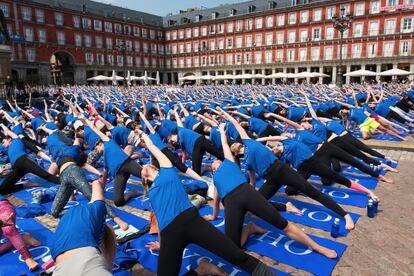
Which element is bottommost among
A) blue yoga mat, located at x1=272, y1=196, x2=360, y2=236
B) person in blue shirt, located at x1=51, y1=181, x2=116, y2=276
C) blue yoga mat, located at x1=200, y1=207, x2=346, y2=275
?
blue yoga mat, located at x1=200, y1=207, x2=346, y2=275

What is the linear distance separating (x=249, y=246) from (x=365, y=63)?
51120 mm

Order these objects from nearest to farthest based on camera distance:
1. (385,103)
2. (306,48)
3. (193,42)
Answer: (385,103)
(306,48)
(193,42)

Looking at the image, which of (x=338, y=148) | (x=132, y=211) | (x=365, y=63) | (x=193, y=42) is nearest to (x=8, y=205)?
(x=132, y=211)

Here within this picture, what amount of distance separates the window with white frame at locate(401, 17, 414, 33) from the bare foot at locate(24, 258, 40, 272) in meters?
53.8

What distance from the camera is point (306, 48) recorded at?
53.7 m

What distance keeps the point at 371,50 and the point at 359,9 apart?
257 inches

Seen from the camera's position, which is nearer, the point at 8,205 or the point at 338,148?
the point at 8,205

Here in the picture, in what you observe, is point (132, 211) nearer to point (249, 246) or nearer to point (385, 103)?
point (249, 246)

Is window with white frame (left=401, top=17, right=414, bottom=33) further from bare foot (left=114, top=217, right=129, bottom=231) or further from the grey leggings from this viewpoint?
the grey leggings

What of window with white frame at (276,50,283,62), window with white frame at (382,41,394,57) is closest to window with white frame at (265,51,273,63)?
window with white frame at (276,50,283,62)

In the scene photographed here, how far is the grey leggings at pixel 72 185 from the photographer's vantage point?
18.8 ft

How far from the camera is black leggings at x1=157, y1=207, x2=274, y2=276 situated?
3.44 metres

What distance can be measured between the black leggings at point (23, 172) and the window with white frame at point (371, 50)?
5155cm

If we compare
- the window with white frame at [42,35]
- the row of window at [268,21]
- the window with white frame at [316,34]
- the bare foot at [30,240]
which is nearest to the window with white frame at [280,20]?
the row of window at [268,21]
